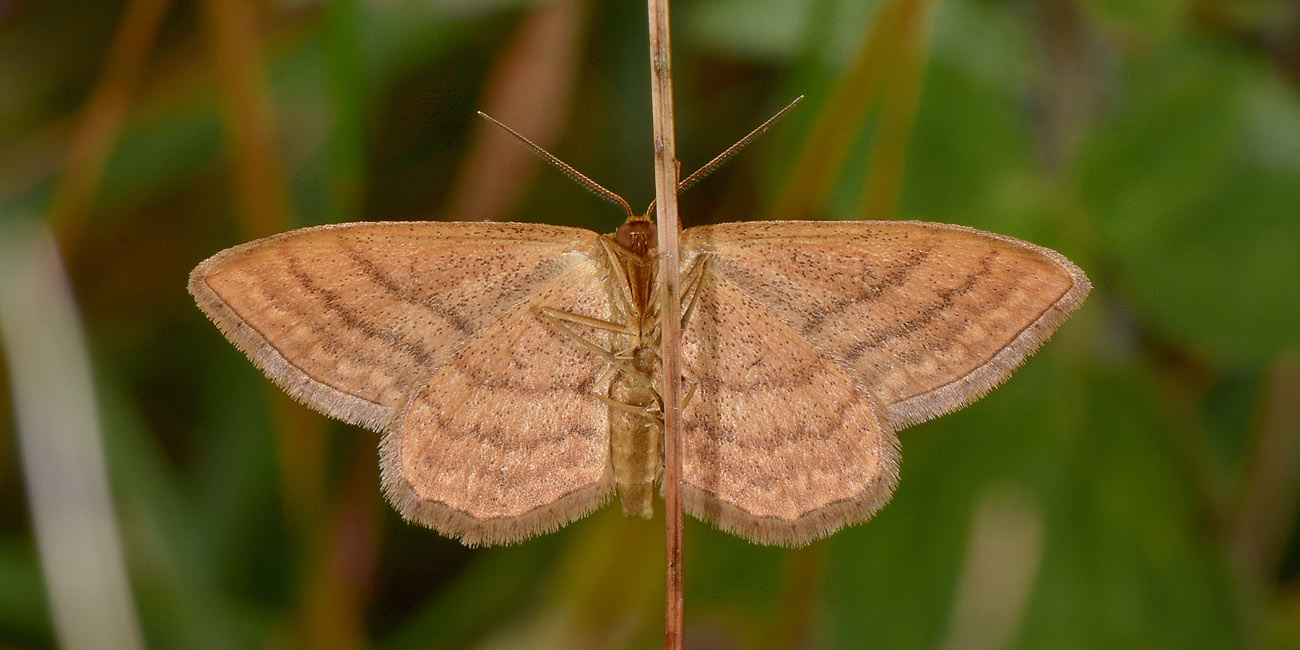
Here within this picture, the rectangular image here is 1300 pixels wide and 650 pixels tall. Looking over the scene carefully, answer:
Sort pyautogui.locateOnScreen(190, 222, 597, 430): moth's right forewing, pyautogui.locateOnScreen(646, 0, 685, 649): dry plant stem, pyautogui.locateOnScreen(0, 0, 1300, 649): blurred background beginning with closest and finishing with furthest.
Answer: pyautogui.locateOnScreen(646, 0, 685, 649): dry plant stem → pyautogui.locateOnScreen(190, 222, 597, 430): moth's right forewing → pyautogui.locateOnScreen(0, 0, 1300, 649): blurred background

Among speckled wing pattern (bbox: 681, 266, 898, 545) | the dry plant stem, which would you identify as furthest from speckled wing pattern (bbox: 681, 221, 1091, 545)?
the dry plant stem

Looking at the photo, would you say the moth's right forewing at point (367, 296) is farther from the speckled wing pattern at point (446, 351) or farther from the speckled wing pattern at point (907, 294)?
the speckled wing pattern at point (907, 294)

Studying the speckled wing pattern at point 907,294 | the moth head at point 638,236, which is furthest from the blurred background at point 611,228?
the moth head at point 638,236

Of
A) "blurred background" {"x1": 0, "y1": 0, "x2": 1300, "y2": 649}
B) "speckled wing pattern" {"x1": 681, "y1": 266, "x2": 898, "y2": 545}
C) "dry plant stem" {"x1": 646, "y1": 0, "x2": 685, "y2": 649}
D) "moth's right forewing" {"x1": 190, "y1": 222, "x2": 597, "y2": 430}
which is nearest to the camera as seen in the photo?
"dry plant stem" {"x1": 646, "y1": 0, "x2": 685, "y2": 649}

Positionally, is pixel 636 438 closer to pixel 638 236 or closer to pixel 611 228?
pixel 638 236

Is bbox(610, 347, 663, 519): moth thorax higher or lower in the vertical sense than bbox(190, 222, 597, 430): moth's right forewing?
lower

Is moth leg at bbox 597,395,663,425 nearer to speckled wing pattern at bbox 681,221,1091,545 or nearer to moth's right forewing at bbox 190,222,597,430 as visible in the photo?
speckled wing pattern at bbox 681,221,1091,545

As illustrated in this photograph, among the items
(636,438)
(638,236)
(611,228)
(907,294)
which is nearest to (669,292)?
(638,236)
